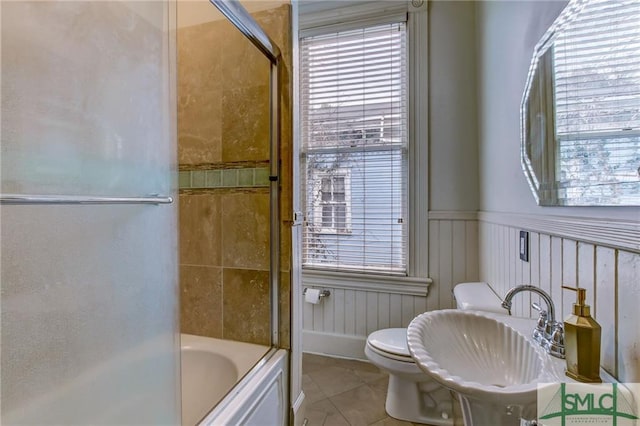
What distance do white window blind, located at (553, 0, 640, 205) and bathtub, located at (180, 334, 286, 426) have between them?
128 cm


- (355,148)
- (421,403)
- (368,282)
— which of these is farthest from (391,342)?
(355,148)

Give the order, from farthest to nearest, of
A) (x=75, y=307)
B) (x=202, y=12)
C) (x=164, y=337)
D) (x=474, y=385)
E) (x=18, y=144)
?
(x=202, y=12)
(x=164, y=337)
(x=75, y=307)
(x=18, y=144)
(x=474, y=385)

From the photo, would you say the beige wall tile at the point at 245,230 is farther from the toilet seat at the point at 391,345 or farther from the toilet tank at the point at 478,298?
the toilet tank at the point at 478,298

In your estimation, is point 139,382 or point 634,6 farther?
point 139,382

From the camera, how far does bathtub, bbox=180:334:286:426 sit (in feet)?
3.54

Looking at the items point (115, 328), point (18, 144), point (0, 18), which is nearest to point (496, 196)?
point (115, 328)

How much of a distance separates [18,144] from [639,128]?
1.46m

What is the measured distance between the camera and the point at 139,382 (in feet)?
2.99

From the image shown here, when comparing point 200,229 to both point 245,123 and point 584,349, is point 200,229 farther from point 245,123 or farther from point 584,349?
point 584,349

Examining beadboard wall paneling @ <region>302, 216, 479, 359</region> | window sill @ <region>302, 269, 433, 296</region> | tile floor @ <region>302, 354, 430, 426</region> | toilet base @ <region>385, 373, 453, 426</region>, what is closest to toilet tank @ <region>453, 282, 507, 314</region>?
beadboard wall paneling @ <region>302, 216, 479, 359</region>

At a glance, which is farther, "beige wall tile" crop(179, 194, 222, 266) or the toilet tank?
"beige wall tile" crop(179, 194, 222, 266)

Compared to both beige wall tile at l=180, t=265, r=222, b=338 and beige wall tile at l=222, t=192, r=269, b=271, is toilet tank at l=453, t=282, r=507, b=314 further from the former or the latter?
beige wall tile at l=180, t=265, r=222, b=338

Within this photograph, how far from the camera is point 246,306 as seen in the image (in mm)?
1597

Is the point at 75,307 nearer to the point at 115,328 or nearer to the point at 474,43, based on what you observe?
the point at 115,328
